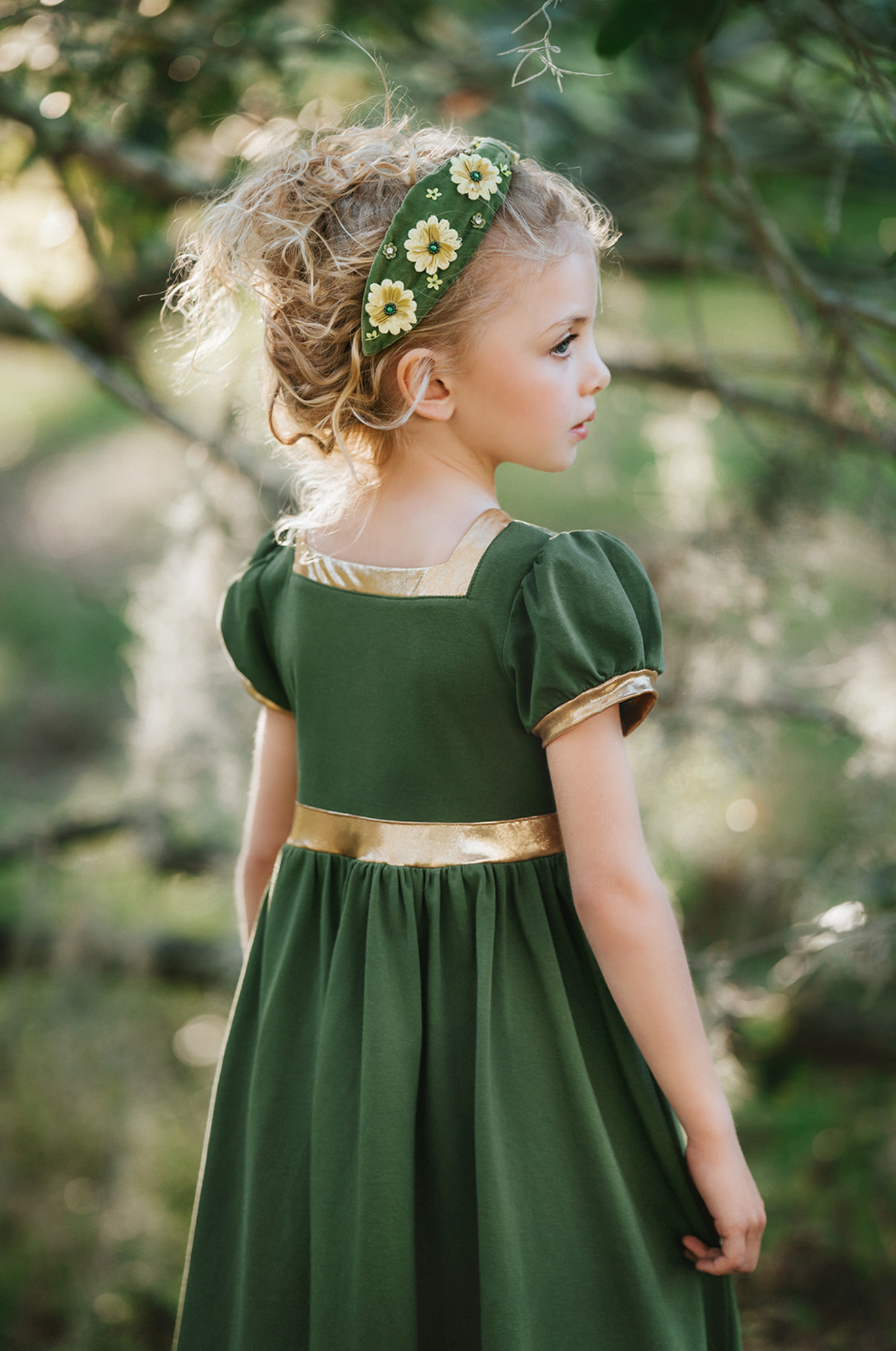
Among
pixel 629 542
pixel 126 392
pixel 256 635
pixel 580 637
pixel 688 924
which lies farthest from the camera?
pixel 688 924

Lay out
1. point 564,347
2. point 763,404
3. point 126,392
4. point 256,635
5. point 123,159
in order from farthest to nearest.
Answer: point 763,404 → point 123,159 → point 126,392 → point 256,635 → point 564,347

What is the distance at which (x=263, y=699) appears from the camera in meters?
1.25

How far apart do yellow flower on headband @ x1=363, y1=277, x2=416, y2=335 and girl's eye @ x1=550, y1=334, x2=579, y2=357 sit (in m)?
0.14

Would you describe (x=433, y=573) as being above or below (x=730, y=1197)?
above

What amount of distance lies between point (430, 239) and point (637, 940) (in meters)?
0.65

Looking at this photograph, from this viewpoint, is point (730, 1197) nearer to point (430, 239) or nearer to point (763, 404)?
point (430, 239)

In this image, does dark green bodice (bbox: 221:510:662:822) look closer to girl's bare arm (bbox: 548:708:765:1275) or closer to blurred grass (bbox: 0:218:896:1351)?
girl's bare arm (bbox: 548:708:765:1275)

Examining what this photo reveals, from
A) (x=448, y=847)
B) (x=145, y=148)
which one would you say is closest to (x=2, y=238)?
(x=145, y=148)

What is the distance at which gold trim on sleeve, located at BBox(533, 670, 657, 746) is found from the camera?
2.97 feet

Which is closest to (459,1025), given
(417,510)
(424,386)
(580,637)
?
(580,637)

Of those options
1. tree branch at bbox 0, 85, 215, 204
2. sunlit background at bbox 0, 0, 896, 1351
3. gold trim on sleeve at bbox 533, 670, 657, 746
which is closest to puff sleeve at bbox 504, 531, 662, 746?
gold trim on sleeve at bbox 533, 670, 657, 746

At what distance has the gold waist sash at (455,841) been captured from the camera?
1014 millimetres

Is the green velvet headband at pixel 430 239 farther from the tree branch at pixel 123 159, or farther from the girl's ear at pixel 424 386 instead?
the tree branch at pixel 123 159

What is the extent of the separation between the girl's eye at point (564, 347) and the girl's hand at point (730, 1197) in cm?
73
